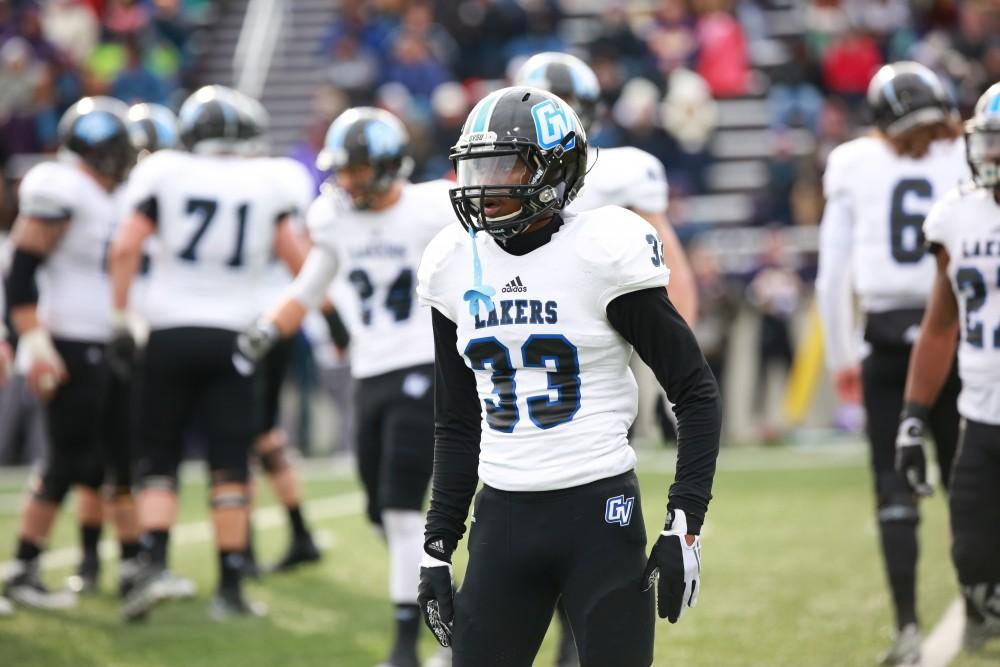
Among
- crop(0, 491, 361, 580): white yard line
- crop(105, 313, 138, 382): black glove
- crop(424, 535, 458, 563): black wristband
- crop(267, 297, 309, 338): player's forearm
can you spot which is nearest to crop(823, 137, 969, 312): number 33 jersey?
crop(267, 297, 309, 338): player's forearm

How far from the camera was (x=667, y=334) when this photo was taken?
138 inches

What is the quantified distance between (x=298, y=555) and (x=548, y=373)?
4.54 m

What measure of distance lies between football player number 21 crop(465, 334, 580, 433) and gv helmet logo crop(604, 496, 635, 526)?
0.23 metres

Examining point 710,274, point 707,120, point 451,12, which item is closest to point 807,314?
point 710,274

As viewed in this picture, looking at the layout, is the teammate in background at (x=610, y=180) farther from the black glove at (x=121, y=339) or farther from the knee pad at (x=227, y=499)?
the black glove at (x=121, y=339)

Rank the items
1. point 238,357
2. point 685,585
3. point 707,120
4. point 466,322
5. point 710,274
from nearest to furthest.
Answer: point 685,585 < point 466,322 < point 238,357 < point 710,274 < point 707,120

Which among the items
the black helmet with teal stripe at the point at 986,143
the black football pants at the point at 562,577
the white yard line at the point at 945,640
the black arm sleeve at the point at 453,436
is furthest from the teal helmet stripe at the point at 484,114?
the white yard line at the point at 945,640

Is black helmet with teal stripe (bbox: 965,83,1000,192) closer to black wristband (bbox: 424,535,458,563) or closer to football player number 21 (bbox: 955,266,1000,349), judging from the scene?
football player number 21 (bbox: 955,266,1000,349)

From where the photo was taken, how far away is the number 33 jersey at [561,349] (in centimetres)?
351

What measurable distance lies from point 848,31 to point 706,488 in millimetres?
12542

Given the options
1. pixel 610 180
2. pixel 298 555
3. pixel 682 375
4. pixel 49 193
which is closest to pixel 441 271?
pixel 682 375

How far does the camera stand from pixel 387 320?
559 cm

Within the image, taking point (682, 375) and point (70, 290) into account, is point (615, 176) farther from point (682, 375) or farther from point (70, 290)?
point (70, 290)

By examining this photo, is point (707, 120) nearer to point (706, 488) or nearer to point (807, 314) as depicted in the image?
point (807, 314)
